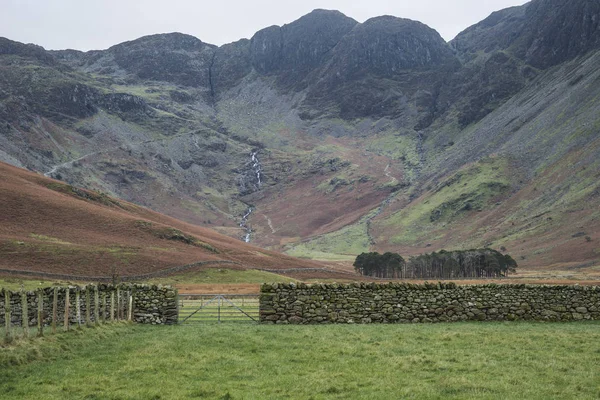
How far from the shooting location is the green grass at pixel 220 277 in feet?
266

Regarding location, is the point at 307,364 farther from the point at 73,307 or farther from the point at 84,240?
the point at 84,240

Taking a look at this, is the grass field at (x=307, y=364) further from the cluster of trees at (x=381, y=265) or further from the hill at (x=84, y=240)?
the cluster of trees at (x=381, y=265)

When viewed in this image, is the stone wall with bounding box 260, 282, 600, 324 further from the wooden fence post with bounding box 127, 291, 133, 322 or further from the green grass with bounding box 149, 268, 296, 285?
the green grass with bounding box 149, 268, 296, 285

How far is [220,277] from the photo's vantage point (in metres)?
84.4

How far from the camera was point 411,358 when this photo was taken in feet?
58.3

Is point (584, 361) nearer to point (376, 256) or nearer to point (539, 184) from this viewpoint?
point (376, 256)

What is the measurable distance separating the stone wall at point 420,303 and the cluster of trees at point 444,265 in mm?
87297

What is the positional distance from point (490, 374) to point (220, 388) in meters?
8.13

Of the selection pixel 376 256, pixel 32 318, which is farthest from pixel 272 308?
pixel 376 256

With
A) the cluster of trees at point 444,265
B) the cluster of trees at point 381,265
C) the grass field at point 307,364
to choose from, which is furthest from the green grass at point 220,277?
the grass field at point 307,364

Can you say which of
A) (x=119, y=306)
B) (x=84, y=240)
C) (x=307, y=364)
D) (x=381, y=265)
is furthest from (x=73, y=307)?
(x=381, y=265)

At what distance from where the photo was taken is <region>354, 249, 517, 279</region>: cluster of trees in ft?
375

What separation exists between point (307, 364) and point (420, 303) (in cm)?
1370

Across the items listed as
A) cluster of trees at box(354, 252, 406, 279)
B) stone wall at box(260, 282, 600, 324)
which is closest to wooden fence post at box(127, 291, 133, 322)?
stone wall at box(260, 282, 600, 324)
